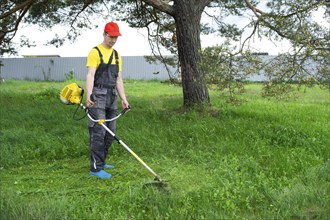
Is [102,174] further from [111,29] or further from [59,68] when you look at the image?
A: [59,68]

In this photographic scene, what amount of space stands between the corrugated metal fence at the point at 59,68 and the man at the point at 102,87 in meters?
19.3

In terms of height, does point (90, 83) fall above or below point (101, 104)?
above

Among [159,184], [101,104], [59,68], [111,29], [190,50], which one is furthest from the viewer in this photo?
[59,68]

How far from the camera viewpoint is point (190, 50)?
9469mm

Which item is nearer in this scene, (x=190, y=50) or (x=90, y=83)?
(x=90, y=83)

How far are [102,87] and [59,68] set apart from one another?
22343 millimetres

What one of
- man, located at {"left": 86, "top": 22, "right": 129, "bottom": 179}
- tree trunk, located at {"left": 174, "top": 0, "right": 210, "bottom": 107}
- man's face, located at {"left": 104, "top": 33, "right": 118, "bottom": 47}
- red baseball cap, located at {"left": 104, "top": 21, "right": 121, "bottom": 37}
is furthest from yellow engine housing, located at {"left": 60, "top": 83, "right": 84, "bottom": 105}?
tree trunk, located at {"left": 174, "top": 0, "right": 210, "bottom": 107}

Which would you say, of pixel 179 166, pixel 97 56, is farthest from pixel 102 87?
pixel 179 166

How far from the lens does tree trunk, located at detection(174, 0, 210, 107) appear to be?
31.1 feet

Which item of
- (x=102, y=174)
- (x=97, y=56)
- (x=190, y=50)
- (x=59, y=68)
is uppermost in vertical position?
(x=190, y=50)

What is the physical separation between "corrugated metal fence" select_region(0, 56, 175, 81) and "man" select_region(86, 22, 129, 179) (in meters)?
19.3

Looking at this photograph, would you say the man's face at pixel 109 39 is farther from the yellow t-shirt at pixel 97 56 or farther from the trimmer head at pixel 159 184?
the trimmer head at pixel 159 184

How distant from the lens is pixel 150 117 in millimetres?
9312

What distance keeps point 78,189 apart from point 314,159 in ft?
10.2
